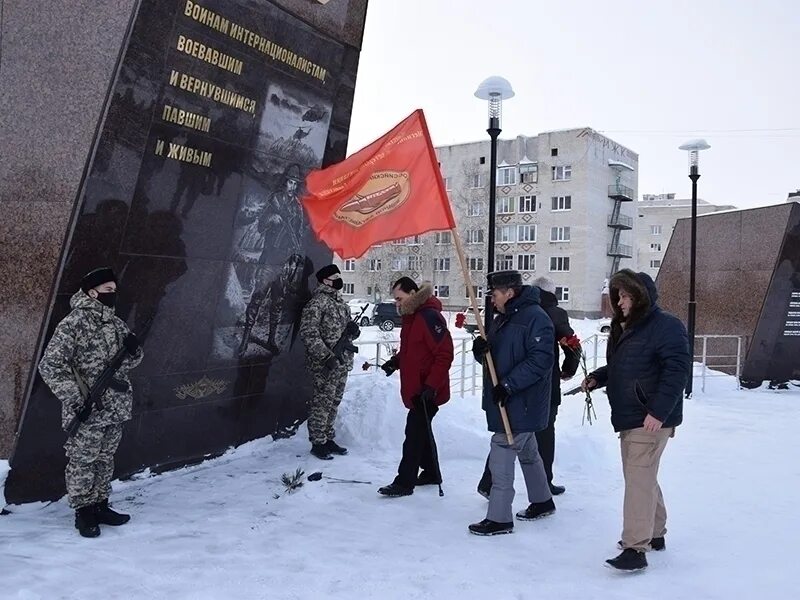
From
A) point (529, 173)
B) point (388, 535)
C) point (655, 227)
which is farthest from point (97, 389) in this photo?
point (655, 227)

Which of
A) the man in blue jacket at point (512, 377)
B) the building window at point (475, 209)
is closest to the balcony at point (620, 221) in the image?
the building window at point (475, 209)

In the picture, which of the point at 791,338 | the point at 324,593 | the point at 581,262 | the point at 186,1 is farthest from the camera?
the point at 581,262

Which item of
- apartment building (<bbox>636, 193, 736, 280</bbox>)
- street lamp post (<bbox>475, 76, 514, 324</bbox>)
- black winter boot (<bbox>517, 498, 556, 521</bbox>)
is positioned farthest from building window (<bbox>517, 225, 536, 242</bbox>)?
black winter boot (<bbox>517, 498, 556, 521</bbox>)

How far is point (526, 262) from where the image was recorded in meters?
53.1

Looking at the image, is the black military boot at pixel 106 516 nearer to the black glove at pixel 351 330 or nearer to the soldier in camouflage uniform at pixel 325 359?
the soldier in camouflage uniform at pixel 325 359

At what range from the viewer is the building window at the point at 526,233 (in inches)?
2067

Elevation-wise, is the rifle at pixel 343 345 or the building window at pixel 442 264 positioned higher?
the building window at pixel 442 264

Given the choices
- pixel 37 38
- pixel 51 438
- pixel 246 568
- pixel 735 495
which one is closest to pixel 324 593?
pixel 246 568

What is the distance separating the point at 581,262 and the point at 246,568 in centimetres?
4793

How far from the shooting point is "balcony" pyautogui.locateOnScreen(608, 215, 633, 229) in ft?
170

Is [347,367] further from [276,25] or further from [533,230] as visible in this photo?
[533,230]

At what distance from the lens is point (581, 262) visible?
49688 mm

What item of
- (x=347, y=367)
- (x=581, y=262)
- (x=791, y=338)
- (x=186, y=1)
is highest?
(x=581, y=262)

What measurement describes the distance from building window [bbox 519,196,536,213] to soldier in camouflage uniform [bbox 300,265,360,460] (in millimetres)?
47186
